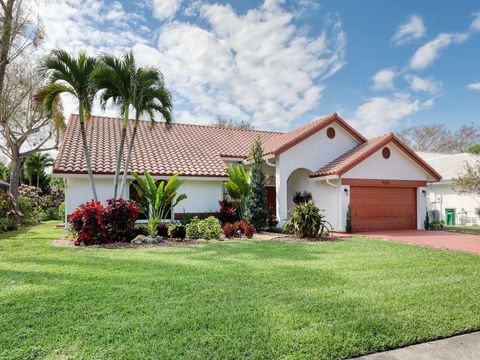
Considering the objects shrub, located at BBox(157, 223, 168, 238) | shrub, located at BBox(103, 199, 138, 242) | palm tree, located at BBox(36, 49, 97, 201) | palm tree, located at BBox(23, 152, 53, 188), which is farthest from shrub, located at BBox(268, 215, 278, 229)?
palm tree, located at BBox(23, 152, 53, 188)

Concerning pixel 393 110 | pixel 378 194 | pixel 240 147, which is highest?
pixel 393 110

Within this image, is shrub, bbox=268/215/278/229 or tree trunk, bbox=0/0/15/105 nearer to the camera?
tree trunk, bbox=0/0/15/105

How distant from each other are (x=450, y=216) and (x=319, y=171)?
15.4 metres

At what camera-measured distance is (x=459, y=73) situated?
2189 cm

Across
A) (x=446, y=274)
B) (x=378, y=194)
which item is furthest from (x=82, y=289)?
(x=378, y=194)

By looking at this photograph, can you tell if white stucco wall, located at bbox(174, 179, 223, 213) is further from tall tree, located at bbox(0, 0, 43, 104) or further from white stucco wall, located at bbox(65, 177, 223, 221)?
tall tree, located at bbox(0, 0, 43, 104)

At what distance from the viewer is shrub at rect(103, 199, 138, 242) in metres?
12.9

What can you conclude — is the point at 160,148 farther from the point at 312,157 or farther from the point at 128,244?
the point at 312,157

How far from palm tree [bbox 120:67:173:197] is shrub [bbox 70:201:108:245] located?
97.5 inches

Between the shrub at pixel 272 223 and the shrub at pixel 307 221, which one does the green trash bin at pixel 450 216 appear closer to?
the shrub at pixel 272 223

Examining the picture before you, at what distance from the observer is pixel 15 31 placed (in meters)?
17.0

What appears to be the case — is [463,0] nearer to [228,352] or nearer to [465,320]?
[465,320]

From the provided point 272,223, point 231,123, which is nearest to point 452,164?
point 272,223

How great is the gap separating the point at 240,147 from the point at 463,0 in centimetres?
1387
